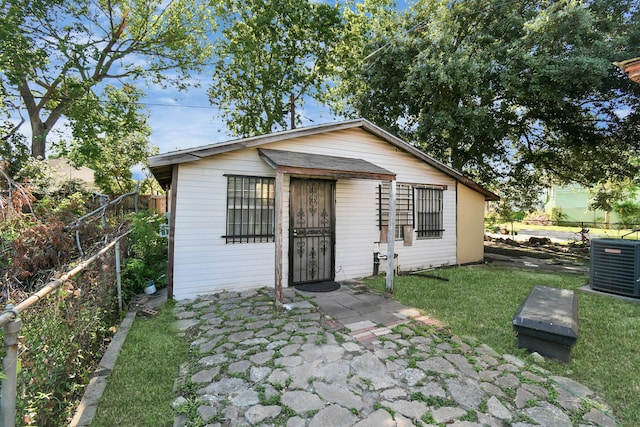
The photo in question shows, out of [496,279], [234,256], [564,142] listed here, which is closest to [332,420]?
[234,256]

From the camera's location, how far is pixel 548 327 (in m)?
3.25

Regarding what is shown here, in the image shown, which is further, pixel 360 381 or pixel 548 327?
pixel 548 327

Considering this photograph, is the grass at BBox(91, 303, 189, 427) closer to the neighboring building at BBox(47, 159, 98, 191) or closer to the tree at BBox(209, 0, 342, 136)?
the neighboring building at BBox(47, 159, 98, 191)

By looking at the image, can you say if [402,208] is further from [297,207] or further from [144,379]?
[144,379]

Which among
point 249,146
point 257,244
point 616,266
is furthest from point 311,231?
point 616,266

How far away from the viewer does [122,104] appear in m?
13.6

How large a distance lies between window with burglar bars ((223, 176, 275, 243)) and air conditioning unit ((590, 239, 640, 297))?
21.4 feet

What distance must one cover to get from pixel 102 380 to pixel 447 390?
3.19 metres

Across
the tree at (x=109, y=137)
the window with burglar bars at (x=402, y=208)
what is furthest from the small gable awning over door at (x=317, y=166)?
the tree at (x=109, y=137)

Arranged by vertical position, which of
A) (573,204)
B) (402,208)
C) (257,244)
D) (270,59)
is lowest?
(257,244)

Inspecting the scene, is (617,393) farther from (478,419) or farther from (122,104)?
(122,104)

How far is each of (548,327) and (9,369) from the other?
445 cm

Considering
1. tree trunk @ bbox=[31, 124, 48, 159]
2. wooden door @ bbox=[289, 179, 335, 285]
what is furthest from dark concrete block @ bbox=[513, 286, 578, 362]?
tree trunk @ bbox=[31, 124, 48, 159]

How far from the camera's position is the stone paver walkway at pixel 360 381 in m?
2.31
